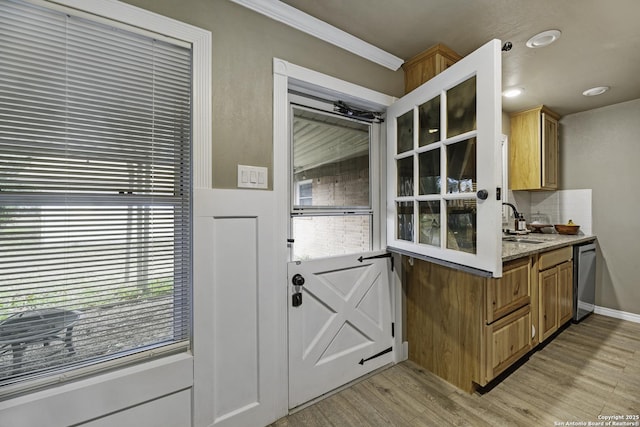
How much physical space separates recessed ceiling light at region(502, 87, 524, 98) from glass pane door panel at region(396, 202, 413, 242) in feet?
6.02

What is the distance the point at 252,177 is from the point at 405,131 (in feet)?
3.90

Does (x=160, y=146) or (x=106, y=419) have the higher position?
(x=160, y=146)

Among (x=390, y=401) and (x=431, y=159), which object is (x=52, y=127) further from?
(x=390, y=401)

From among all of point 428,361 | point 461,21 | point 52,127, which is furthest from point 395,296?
point 52,127

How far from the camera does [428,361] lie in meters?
2.08

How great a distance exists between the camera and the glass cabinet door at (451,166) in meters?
1.41

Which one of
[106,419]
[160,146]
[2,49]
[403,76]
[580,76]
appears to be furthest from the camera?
[580,76]

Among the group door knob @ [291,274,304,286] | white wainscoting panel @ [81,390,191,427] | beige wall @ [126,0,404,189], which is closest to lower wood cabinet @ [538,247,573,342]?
door knob @ [291,274,304,286]

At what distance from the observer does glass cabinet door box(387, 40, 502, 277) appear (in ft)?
4.63

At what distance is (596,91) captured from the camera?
271cm

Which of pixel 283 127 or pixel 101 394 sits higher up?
pixel 283 127

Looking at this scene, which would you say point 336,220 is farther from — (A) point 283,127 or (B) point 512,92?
(B) point 512,92

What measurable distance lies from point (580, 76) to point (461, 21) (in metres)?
1.59

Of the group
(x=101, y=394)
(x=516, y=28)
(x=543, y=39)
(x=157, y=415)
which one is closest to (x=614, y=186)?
(x=543, y=39)
